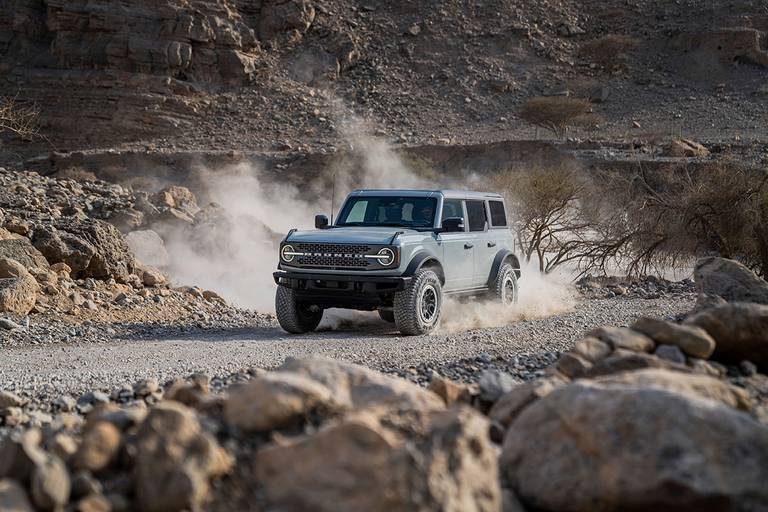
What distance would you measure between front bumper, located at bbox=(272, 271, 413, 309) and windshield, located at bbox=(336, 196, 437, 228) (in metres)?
1.36

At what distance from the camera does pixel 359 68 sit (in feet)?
229

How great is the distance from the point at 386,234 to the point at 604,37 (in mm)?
66887

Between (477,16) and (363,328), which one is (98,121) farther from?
(363,328)

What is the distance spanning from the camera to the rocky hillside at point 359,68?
203 feet

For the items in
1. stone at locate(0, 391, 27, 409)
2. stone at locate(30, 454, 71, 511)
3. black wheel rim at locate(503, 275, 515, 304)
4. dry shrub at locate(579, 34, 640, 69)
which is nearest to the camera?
stone at locate(30, 454, 71, 511)

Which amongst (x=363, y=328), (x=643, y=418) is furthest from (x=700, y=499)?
(x=363, y=328)

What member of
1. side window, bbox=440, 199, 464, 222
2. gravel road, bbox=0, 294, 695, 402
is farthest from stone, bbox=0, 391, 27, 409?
side window, bbox=440, 199, 464, 222

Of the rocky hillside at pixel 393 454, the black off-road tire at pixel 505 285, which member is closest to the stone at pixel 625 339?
the rocky hillside at pixel 393 454

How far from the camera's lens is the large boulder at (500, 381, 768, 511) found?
137 inches

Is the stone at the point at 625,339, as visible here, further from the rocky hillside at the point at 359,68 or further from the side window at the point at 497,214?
the rocky hillside at the point at 359,68

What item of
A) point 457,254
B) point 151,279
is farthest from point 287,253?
point 151,279

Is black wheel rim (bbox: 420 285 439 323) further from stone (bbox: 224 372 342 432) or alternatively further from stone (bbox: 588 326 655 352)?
stone (bbox: 224 372 342 432)

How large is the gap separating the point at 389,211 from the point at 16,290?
5.58 meters

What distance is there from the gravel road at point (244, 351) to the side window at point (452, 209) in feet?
5.80
